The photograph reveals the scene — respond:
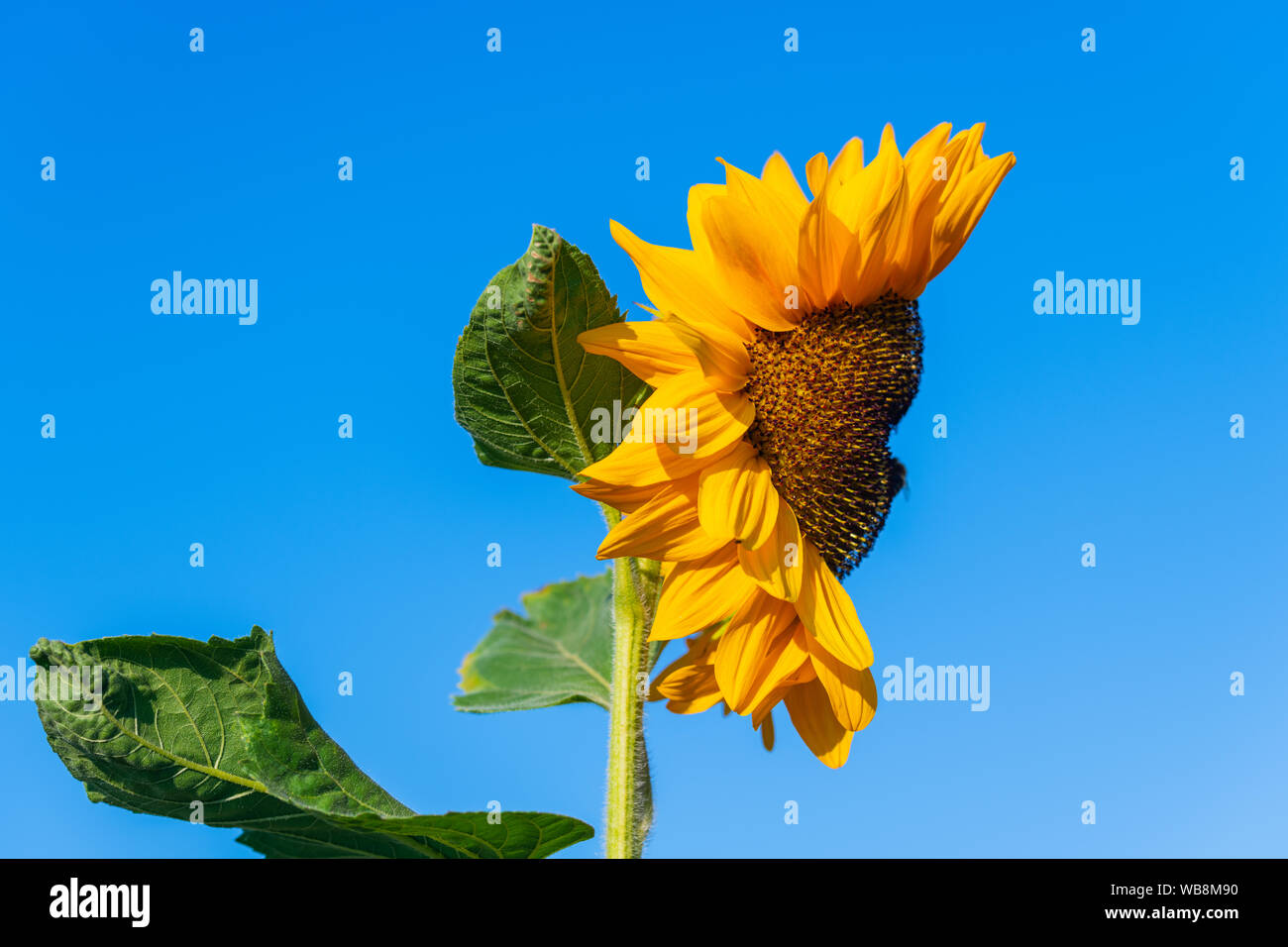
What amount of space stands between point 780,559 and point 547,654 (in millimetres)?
2079

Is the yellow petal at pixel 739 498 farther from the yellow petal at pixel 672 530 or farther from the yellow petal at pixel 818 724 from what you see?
the yellow petal at pixel 818 724

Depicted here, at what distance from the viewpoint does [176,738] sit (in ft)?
8.13

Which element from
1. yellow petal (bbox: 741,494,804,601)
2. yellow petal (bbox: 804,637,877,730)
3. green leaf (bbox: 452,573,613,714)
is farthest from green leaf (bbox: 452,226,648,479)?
green leaf (bbox: 452,573,613,714)

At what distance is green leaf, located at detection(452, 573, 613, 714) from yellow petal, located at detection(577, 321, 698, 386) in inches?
55.7

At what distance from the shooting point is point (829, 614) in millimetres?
2479

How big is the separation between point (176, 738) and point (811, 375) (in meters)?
1.78

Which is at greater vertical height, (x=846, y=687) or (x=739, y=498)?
(x=739, y=498)

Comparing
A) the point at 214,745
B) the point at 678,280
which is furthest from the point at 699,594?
the point at 214,745

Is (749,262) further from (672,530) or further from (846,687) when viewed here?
(846,687)

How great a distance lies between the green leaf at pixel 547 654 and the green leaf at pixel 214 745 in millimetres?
1038

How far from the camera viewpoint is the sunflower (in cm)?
237
